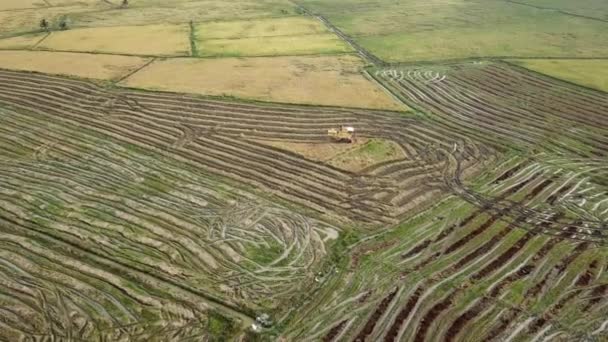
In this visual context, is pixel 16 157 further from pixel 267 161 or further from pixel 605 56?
pixel 605 56

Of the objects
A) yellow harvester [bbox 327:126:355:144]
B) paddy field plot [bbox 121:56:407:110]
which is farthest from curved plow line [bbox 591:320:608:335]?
paddy field plot [bbox 121:56:407:110]

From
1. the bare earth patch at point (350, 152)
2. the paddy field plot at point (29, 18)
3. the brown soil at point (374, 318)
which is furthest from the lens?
the paddy field plot at point (29, 18)

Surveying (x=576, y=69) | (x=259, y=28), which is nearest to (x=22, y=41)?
(x=259, y=28)

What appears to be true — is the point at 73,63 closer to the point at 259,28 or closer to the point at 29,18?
the point at 29,18

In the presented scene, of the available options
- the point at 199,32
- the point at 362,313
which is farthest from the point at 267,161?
the point at 199,32

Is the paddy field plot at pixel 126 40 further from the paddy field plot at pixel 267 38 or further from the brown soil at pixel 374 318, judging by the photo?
the brown soil at pixel 374 318

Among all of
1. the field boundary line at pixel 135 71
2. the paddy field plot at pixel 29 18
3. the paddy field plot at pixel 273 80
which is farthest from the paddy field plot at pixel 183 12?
the paddy field plot at pixel 273 80
